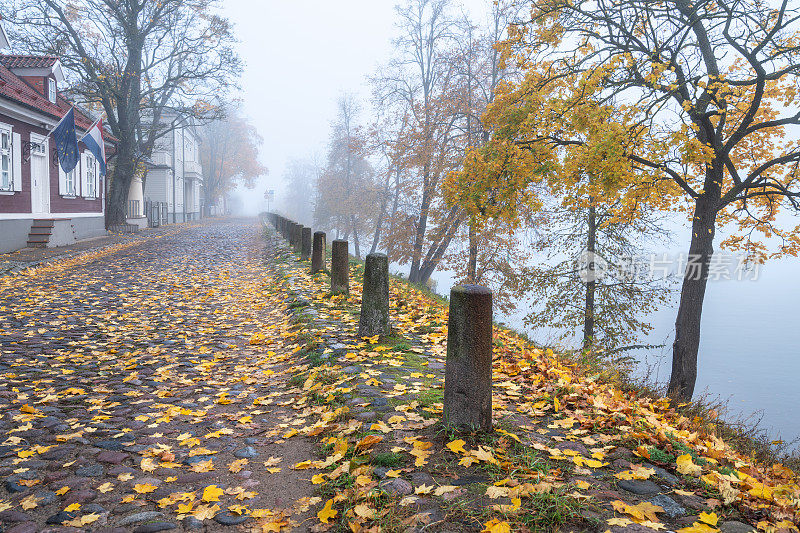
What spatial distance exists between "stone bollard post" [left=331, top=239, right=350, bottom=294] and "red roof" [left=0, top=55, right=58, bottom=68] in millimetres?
18790

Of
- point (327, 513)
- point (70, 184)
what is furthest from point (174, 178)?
point (327, 513)

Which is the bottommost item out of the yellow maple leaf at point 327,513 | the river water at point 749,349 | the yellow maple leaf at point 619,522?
the river water at point 749,349

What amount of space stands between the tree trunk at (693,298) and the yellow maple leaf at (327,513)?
9.15m

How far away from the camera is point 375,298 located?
649 cm

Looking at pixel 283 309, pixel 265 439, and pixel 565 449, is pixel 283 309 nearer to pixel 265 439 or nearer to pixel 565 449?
pixel 265 439

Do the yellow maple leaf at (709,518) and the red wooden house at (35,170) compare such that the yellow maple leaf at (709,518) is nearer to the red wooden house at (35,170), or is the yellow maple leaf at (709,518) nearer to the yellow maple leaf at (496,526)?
the yellow maple leaf at (496,526)

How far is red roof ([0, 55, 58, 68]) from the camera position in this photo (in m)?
20.3

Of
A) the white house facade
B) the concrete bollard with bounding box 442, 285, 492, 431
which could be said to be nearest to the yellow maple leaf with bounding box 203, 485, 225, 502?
the concrete bollard with bounding box 442, 285, 492, 431

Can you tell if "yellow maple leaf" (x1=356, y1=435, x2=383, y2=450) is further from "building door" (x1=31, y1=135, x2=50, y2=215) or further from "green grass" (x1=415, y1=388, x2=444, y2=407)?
"building door" (x1=31, y1=135, x2=50, y2=215)

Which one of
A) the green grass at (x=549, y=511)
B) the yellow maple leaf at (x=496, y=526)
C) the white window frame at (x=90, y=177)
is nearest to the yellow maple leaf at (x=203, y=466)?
the yellow maple leaf at (x=496, y=526)

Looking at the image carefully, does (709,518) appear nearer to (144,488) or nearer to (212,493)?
(212,493)

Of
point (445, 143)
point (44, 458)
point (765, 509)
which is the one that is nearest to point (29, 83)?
point (445, 143)

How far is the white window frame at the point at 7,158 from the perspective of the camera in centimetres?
1606

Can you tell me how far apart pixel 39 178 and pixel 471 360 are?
20.6 metres
